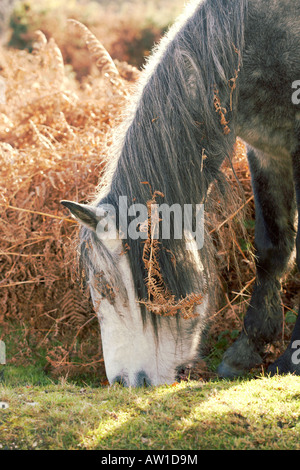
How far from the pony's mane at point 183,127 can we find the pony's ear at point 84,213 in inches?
6.9

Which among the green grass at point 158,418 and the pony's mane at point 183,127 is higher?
the pony's mane at point 183,127

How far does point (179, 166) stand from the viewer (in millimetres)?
2797

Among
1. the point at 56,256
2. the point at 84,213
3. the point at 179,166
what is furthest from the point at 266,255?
the point at 56,256

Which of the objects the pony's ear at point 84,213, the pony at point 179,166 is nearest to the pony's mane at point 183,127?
the pony at point 179,166

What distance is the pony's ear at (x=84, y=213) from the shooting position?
2461 millimetres

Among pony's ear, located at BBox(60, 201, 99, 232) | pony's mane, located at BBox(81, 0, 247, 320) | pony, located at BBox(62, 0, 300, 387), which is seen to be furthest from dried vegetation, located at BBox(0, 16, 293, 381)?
pony's ear, located at BBox(60, 201, 99, 232)

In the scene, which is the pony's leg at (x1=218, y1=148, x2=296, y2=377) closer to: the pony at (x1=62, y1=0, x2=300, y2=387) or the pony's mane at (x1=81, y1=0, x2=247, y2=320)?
the pony at (x1=62, y1=0, x2=300, y2=387)

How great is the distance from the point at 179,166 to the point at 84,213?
64cm

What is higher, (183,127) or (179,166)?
(183,127)

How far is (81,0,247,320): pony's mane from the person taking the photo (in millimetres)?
2744

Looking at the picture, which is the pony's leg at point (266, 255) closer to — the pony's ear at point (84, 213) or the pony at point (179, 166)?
the pony at point (179, 166)

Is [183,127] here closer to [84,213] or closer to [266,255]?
[84,213]

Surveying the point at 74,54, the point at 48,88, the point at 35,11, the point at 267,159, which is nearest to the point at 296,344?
the point at 267,159

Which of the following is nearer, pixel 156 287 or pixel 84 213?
pixel 84 213
